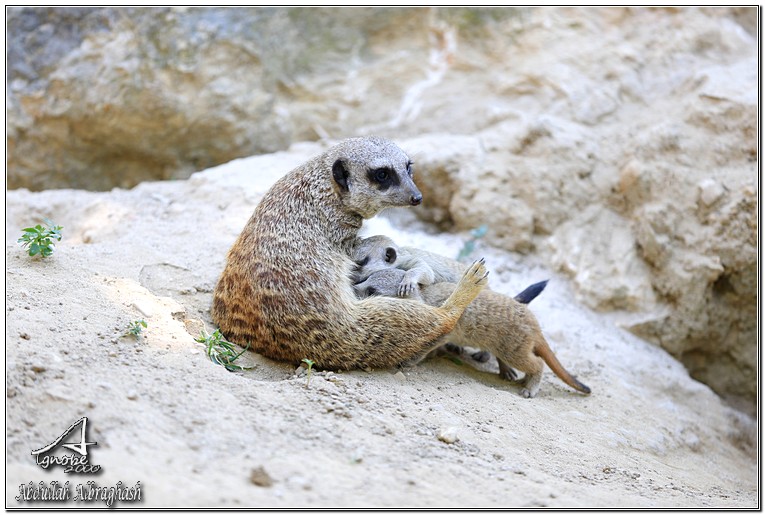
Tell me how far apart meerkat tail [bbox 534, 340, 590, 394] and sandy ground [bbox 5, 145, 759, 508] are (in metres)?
0.08

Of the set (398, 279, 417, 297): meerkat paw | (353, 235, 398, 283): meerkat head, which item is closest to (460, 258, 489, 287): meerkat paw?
(398, 279, 417, 297): meerkat paw

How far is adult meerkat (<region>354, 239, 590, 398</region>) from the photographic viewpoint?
12.4 feet

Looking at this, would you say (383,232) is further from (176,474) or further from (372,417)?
(176,474)

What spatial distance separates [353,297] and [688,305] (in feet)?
9.30

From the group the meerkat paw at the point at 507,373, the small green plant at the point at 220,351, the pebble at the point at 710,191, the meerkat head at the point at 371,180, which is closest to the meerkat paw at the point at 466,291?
the meerkat head at the point at 371,180

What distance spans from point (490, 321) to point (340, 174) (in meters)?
1.12

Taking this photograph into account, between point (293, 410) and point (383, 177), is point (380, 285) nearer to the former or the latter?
point (383, 177)

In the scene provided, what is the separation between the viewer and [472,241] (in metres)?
5.30

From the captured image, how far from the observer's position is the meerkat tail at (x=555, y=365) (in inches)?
156

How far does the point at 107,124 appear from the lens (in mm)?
6383

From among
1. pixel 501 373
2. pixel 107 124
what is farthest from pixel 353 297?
pixel 107 124

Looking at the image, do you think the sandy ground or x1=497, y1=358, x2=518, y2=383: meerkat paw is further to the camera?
x1=497, y1=358, x2=518, y2=383: meerkat paw

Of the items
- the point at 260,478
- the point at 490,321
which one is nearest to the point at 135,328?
the point at 260,478

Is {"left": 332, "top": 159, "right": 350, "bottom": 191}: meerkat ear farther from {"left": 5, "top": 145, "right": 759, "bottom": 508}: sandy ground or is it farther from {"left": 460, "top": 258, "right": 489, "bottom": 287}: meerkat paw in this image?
{"left": 5, "top": 145, "right": 759, "bottom": 508}: sandy ground
